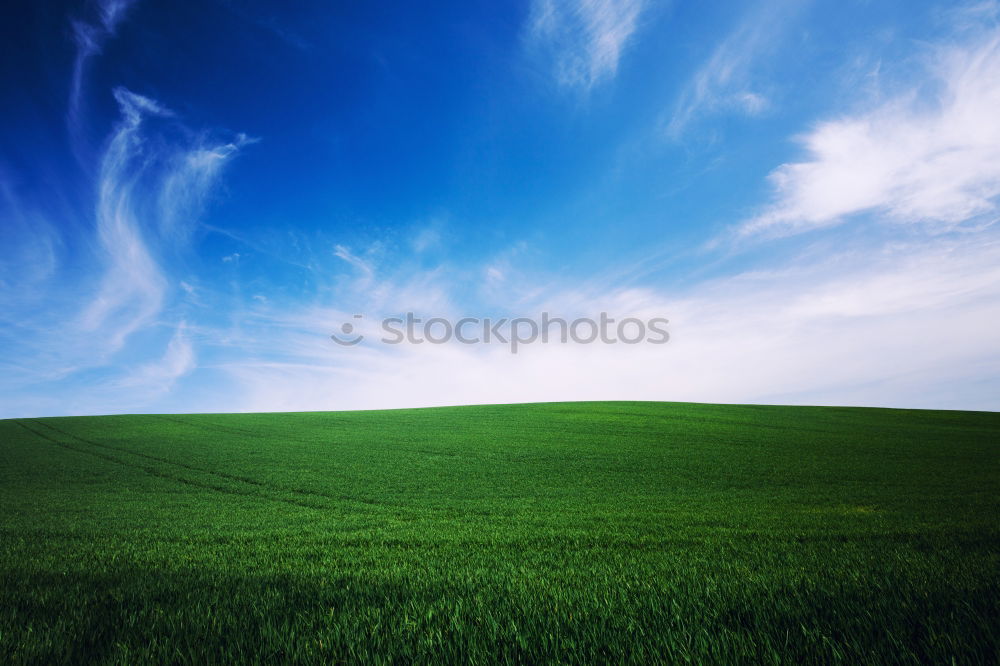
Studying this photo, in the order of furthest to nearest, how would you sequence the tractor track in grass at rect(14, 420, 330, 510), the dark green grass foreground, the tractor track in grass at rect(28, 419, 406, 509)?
the tractor track in grass at rect(14, 420, 330, 510), the tractor track in grass at rect(28, 419, 406, 509), the dark green grass foreground

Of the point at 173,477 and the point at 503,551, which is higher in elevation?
the point at 503,551

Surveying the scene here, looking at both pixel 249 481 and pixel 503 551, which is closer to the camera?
pixel 503 551

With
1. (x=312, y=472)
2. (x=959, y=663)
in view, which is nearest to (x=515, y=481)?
(x=312, y=472)

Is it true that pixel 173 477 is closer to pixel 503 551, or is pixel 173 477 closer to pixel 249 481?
pixel 249 481

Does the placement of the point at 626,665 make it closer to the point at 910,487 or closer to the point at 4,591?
the point at 4,591

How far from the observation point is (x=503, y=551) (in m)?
8.51

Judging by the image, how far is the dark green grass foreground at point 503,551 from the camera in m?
3.00

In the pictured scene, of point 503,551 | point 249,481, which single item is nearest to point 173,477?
point 249,481

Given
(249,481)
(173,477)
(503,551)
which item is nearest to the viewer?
(503,551)

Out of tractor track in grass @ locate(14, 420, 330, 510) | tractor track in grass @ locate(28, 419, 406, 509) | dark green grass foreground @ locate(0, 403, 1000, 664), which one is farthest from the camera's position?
tractor track in grass @ locate(14, 420, 330, 510)

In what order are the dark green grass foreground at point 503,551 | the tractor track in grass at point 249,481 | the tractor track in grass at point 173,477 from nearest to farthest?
1. the dark green grass foreground at point 503,551
2. the tractor track in grass at point 249,481
3. the tractor track in grass at point 173,477

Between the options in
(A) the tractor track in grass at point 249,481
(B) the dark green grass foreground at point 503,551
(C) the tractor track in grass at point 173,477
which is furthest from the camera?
(C) the tractor track in grass at point 173,477

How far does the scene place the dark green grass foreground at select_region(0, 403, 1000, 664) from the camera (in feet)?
9.85

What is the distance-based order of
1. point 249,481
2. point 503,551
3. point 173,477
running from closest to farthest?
point 503,551 < point 249,481 < point 173,477
